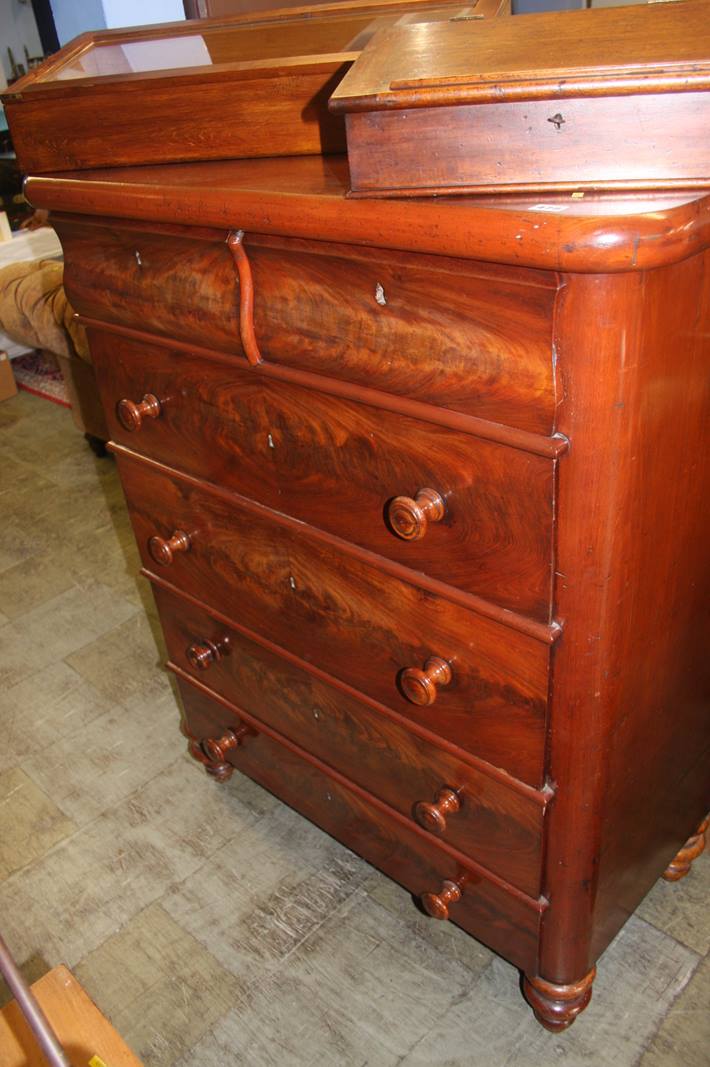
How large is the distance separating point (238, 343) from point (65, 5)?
4.56 meters

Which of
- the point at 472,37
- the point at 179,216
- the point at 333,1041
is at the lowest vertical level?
the point at 333,1041

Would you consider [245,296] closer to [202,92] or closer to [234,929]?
[202,92]

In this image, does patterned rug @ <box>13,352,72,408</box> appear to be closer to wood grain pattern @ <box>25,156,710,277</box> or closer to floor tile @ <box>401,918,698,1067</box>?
wood grain pattern @ <box>25,156,710,277</box>

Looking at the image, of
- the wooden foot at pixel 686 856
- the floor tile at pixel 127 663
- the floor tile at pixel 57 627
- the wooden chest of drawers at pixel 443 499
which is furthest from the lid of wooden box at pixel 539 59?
the floor tile at pixel 57 627

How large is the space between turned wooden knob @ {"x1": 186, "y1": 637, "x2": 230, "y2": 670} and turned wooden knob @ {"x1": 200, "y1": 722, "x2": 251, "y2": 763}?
0.15 metres

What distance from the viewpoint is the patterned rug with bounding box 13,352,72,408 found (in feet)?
13.2

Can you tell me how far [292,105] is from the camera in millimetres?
1203

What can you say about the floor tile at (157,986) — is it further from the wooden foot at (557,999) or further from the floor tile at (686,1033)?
the floor tile at (686,1033)

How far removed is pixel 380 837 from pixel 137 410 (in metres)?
0.82

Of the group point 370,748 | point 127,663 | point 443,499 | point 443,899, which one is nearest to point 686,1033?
point 443,899

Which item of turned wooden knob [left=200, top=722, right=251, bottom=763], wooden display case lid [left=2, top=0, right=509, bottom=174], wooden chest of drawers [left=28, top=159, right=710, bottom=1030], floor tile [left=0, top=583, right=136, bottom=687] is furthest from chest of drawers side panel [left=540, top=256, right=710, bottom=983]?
floor tile [left=0, top=583, right=136, bottom=687]

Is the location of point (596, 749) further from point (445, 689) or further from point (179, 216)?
point (179, 216)

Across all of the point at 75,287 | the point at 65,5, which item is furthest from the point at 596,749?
the point at 65,5

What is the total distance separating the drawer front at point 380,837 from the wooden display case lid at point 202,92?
1012 millimetres
